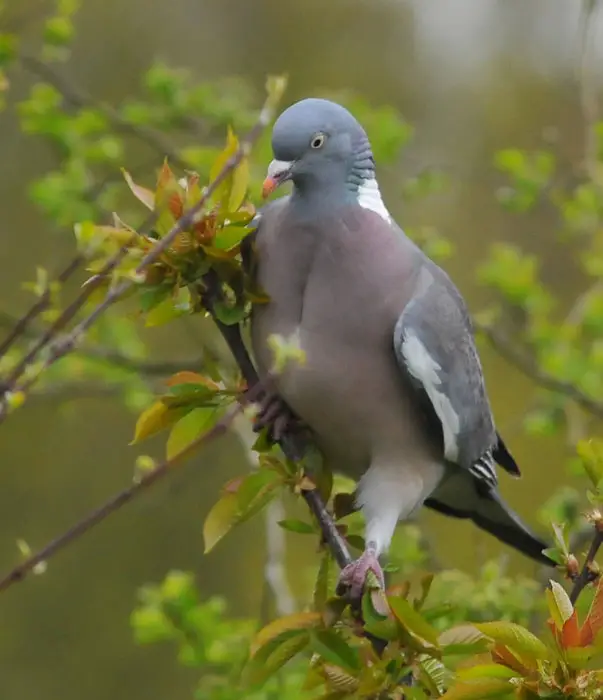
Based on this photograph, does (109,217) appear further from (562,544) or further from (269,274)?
(562,544)

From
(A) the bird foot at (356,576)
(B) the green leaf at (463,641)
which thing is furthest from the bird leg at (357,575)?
(B) the green leaf at (463,641)

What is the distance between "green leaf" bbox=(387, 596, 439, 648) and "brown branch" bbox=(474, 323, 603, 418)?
5.46 ft

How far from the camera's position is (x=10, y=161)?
3.82 m

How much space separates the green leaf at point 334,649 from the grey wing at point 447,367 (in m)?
0.44

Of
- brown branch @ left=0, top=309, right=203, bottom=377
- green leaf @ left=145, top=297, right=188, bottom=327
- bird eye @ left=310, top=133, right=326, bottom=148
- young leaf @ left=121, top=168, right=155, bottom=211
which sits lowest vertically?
brown branch @ left=0, top=309, right=203, bottom=377

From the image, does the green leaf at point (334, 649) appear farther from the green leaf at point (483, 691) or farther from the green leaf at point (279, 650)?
the green leaf at point (483, 691)

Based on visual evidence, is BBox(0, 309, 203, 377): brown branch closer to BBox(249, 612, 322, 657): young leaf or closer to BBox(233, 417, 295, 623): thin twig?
BBox(233, 417, 295, 623): thin twig

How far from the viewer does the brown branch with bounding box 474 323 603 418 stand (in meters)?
2.66

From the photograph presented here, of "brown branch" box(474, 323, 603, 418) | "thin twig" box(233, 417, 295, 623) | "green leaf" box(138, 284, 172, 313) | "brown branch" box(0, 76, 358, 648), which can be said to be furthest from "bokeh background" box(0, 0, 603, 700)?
"brown branch" box(0, 76, 358, 648)

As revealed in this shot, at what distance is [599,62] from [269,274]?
273 centimetres

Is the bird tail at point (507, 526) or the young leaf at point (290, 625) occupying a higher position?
the young leaf at point (290, 625)

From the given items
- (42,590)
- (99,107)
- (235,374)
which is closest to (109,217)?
(99,107)

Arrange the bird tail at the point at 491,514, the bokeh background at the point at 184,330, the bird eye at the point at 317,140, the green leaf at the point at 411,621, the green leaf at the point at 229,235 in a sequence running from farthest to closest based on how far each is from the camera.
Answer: the bokeh background at the point at 184,330, the bird tail at the point at 491,514, the bird eye at the point at 317,140, the green leaf at the point at 229,235, the green leaf at the point at 411,621

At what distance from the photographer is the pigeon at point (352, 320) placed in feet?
4.68
